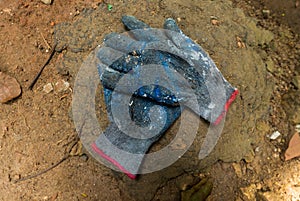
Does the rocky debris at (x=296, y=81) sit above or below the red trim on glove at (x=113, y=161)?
above

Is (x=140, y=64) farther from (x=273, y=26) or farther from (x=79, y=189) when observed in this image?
(x=273, y=26)

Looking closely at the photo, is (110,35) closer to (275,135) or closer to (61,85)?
(61,85)

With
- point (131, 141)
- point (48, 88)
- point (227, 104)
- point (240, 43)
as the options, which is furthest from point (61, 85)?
point (240, 43)

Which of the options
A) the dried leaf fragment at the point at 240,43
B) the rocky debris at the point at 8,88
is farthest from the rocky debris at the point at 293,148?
the rocky debris at the point at 8,88

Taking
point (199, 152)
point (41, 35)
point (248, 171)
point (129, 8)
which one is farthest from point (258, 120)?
point (41, 35)

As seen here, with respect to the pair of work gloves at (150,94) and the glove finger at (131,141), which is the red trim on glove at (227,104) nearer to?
the pair of work gloves at (150,94)

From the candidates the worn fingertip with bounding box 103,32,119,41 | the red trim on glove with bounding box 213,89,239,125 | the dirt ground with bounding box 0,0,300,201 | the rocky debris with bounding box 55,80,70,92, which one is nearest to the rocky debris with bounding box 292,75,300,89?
the dirt ground with bounding box 0,0,300,201
